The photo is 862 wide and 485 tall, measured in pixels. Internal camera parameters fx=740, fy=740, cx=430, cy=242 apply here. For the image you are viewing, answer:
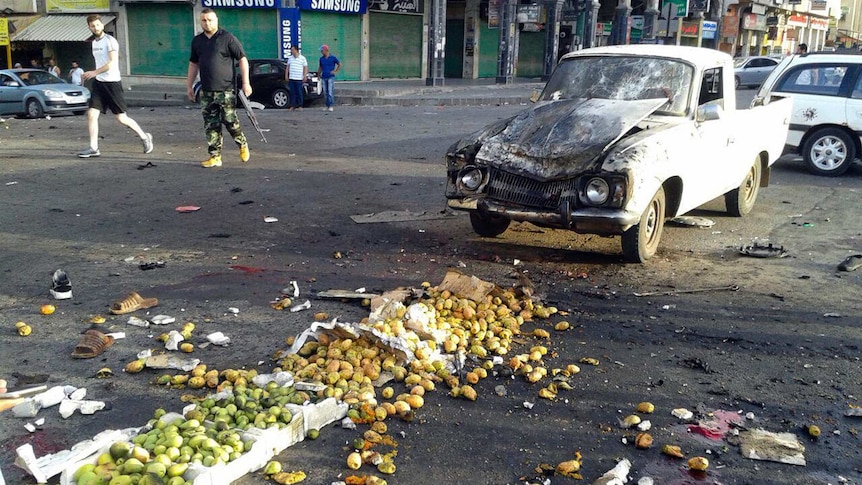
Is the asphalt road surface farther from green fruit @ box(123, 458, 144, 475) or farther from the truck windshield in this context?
the truck windshield

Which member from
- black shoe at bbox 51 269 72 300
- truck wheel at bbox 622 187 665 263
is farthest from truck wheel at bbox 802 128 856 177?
black shoe at bbox 51 269 72 300

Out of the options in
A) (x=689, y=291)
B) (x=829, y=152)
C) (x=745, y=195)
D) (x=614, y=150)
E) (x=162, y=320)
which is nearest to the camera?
(x=162, y=320)

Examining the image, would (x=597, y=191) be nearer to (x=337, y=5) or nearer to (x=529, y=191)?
(x=529, y=191)

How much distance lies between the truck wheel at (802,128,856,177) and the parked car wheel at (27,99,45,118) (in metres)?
18.7

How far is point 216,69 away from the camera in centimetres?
975

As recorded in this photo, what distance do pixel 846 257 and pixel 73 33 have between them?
3241cm

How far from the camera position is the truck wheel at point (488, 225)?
712cm

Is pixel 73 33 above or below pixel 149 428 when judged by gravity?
above

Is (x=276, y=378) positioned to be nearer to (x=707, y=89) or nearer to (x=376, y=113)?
(x=707, y=89)

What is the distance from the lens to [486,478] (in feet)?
10.7

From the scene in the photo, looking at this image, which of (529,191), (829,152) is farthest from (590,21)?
(529,191)

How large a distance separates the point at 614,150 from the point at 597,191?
364 mm

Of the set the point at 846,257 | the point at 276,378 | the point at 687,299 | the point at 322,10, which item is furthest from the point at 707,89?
the point at 322,10

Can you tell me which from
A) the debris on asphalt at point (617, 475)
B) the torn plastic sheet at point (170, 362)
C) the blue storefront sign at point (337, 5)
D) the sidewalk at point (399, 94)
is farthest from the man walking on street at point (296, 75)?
the debris on asphalt at point (617, 475)
